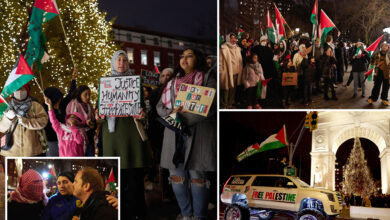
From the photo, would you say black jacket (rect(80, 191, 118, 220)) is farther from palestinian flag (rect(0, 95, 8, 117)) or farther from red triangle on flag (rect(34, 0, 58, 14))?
red triangle on flag (rect(34, 0, 58, 14))

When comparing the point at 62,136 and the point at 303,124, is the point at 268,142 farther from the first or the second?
the point at 62,136

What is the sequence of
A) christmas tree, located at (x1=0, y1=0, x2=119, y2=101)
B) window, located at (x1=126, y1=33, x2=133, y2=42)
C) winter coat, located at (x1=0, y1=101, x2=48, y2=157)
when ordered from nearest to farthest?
winter coat, located at (x1=0, y1=101, x2=48, y2=157)
window, located at (x1=126, y1=33, x2=133, y2=42)
christmas tree, located at (x1=0, y1=0, x2=119, y2=101)

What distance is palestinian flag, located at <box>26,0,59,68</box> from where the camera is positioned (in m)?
6.23

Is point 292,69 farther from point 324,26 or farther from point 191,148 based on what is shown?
point 191,148

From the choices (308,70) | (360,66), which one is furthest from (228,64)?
(360,66)

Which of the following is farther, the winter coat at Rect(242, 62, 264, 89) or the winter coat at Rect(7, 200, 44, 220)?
the winter coat at Rect(7, 200, 44, 220)

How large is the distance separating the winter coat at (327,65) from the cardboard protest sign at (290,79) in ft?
1.08

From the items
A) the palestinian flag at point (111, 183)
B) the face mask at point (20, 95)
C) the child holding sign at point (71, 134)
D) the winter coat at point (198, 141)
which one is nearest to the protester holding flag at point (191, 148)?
the winter coat at point (198, 141)

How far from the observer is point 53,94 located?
636cm

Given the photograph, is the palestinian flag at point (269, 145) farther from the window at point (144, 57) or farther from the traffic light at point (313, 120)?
the window at point (144, 57)

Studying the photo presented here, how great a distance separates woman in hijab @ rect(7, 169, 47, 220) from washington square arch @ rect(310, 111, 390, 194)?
3.53 metres

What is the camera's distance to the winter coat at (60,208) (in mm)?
6129

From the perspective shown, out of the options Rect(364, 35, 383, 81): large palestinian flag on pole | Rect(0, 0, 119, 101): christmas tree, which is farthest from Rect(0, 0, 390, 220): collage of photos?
Rect(0, 0, 119, 101): christmas tree

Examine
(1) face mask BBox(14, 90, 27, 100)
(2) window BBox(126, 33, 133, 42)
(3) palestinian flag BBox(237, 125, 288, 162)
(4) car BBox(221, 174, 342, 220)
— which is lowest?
(4) car BBox(221, 174, 342, 220)
